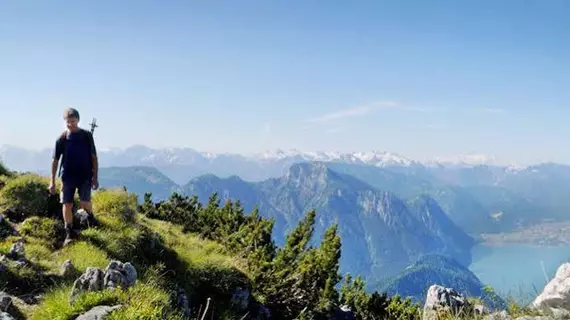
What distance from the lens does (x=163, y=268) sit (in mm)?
13555

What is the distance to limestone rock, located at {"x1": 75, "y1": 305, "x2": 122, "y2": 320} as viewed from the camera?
7219 millimetres

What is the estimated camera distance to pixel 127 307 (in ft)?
24.9

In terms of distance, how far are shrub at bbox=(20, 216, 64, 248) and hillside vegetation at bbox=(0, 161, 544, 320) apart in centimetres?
3

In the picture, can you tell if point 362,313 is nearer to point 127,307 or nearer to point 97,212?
point 97,212

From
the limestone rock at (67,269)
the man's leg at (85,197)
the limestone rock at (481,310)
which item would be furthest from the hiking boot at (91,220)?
the limestone rock at (481,310)

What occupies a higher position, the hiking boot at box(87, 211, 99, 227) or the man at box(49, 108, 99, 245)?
→ the man at box(49, 108, 99, 245)

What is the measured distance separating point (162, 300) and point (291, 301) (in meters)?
9.00

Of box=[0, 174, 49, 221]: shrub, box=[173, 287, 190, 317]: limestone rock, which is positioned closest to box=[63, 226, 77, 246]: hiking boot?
box=[0, 174, 49, 221]: shrub

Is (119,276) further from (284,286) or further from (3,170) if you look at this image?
(3,170)

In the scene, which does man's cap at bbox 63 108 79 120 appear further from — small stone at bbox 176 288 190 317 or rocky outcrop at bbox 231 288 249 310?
rocky outcrop at bbox 231 288 249 310

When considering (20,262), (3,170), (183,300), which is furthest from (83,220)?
(3,170)

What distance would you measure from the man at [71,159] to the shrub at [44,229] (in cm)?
57

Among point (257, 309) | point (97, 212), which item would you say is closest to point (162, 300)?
point (257, 309)

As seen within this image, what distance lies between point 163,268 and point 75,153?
13.2 ft
